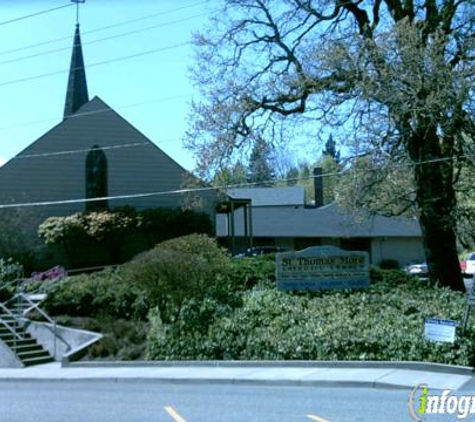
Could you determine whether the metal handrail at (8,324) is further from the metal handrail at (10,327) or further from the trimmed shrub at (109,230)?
the trimmed shrub at (109,230)

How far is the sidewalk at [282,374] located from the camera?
13383 millimetres

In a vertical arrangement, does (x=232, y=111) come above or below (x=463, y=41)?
below

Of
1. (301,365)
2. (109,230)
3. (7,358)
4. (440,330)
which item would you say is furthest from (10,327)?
(440,330)

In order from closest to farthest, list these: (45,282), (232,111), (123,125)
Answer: (232,111)
(45,282)
(123,125)

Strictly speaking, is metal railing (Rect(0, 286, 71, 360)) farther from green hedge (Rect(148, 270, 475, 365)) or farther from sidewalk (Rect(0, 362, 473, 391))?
sidewalk (Rect(0, 362, 473, 391))

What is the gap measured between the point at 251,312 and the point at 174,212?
1849cm

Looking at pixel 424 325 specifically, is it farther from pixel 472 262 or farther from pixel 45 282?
pixel 472 262

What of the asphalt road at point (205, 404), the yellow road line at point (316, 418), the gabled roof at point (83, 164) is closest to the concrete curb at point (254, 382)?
the asphalt road at point (205, 404)

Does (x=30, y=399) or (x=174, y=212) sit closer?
(x=30, y=399)

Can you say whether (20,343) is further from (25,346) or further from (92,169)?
(92,169)

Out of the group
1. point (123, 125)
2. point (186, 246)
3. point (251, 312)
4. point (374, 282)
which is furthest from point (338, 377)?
point (123, 125)

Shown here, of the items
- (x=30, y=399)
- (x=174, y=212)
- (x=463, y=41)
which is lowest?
(x=30, y=399)

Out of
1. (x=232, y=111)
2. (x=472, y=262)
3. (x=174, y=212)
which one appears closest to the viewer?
(x=232, y=111)

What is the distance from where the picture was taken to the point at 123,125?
39.7 metres
